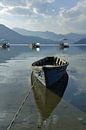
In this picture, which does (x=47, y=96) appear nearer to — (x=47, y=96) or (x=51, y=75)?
(x=47, y=96)

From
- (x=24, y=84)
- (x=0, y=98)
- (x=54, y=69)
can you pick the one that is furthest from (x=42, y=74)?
(x=0, y=98)

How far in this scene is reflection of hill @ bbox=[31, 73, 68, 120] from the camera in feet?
73.1

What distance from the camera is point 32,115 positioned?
20500mm

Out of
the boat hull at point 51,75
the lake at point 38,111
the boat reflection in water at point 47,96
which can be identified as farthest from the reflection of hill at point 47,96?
the boat hull at point 51,75

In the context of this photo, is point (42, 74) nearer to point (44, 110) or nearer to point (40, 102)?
point (40, 102)

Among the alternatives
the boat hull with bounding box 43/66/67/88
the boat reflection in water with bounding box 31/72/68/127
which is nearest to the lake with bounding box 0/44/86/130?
the boat reflection in water with bounding box 31/72/68/127

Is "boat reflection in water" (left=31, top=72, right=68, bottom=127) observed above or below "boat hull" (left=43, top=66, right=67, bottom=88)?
below

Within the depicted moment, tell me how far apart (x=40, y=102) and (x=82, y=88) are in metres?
7.32

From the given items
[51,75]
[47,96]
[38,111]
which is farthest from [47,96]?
[38,111]

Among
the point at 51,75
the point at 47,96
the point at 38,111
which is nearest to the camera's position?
the point at 38,111

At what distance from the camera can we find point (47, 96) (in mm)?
26438

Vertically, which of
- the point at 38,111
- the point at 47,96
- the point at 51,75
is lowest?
the point at 47,96

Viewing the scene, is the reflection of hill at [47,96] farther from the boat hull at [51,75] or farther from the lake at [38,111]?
the boat hull at [51,75]

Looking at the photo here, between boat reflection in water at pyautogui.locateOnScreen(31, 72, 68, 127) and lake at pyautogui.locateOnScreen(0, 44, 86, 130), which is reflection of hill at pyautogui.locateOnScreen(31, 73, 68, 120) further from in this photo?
A: lake at pyautogui.locateOnScreen(0, 44, 86, 130)
